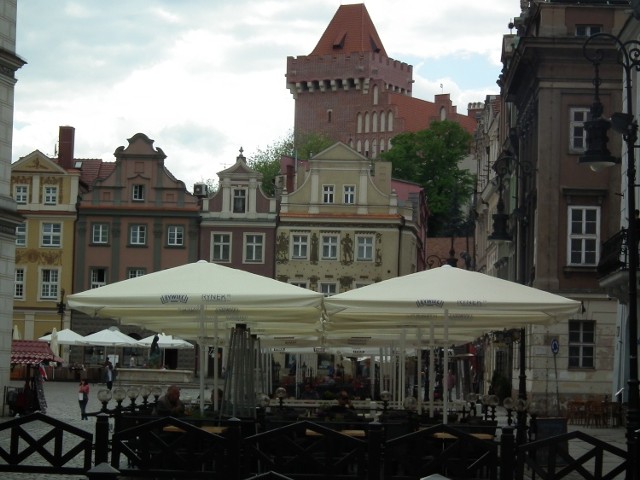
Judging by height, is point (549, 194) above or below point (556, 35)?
below

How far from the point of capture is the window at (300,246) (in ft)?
251

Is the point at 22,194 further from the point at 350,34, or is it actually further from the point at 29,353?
the point at 350,34

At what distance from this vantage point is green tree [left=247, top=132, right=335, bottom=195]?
370 ft

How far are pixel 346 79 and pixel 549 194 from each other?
102651 millimetres

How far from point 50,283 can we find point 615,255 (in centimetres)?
4737

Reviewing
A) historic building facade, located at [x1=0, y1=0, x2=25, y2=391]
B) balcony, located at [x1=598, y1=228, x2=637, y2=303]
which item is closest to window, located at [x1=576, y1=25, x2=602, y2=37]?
balcony, located at [x1=598, y1=228, x2=637, y2=303]

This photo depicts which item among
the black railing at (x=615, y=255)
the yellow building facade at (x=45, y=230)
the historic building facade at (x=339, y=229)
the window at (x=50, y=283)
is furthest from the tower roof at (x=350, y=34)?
the black railing at (x=615, y=255)

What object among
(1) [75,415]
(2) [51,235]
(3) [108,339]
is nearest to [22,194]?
(2) [51,235]

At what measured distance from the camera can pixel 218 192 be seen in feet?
254

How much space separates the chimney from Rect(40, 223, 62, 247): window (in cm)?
387

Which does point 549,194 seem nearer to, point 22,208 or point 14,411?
point 14,411

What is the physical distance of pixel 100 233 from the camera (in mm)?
76938

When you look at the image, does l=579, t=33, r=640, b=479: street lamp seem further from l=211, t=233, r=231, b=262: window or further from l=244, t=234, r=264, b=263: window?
l=211, t=233, r=231, b=262: window

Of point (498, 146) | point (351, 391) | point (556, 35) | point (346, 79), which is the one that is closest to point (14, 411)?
point (351, 391)
